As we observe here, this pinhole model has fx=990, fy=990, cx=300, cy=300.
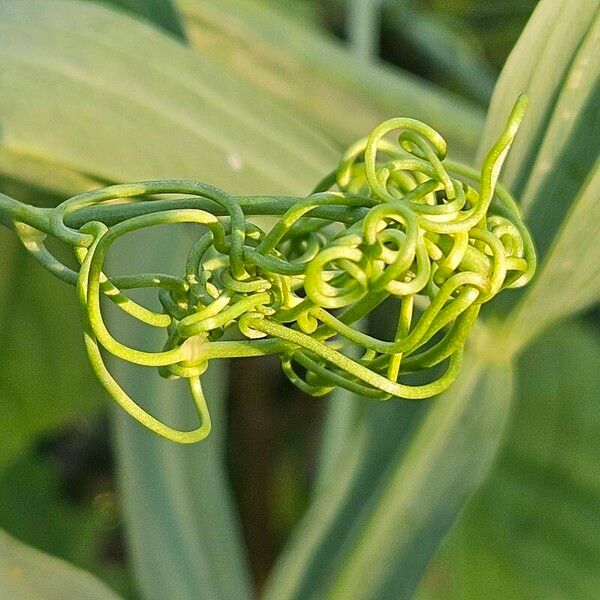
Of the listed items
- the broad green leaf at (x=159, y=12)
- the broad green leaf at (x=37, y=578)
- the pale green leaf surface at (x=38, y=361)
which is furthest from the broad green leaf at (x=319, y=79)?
the broad green leaf at (x=37, y=578)

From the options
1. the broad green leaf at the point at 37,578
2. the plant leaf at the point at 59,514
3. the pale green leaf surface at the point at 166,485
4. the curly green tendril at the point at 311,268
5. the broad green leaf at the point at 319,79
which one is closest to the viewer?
the curly green tendril at the point at 311,268

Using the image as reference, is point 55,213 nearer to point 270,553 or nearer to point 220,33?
point 220,33

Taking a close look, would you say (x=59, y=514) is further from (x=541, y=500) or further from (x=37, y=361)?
(x=541, y=500)

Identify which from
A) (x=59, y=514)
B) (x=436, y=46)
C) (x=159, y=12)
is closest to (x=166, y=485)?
(x=159, y=12)

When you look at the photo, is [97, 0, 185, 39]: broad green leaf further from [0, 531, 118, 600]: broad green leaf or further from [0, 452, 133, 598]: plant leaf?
[0, 452, 133, 598]: plant leaf

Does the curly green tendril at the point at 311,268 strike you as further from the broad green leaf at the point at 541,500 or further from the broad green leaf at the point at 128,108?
the broad green leaf at the point at 541,500
